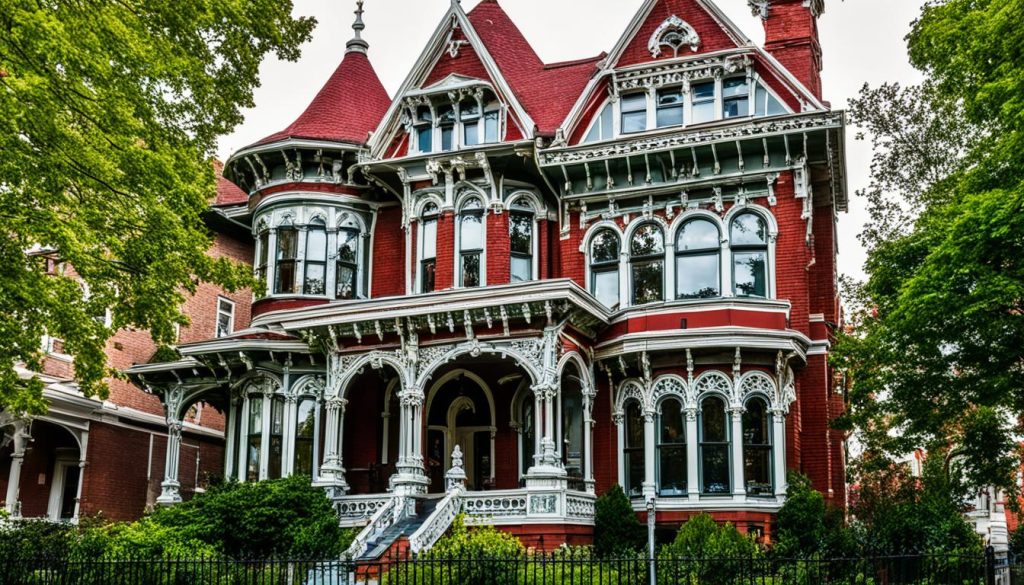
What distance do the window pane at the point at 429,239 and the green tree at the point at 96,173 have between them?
7265mm

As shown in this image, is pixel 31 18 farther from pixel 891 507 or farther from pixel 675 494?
pixel 891 507

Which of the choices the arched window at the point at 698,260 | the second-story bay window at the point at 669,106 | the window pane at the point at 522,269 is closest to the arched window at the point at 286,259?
the window pane at the point at 522,269

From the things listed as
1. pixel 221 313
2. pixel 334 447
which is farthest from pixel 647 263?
pixel 221 313

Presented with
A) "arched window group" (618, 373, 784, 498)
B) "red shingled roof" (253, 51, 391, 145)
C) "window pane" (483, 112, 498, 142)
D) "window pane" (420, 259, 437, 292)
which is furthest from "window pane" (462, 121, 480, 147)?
"arched window group" (618, 373, 784, 498)

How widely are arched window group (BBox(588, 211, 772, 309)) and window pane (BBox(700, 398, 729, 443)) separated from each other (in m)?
2.65

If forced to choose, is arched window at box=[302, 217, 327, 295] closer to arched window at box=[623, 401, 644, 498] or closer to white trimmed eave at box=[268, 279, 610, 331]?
white trimmed eave at box=[268, 279, 610, 331]

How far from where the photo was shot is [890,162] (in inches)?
1200

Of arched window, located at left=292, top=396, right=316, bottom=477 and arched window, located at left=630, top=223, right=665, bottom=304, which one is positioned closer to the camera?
arched window, located at left=630, top=223, right=665, bottom=304

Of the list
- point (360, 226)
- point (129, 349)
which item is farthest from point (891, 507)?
point (129, 349)

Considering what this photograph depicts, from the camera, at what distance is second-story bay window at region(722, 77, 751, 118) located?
23.8m

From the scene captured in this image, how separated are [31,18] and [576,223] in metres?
14.0

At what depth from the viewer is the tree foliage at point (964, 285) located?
1794 cm

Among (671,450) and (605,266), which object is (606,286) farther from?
(671,450)

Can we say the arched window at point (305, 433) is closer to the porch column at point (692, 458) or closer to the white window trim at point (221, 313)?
the porch column at point (692, 458)
